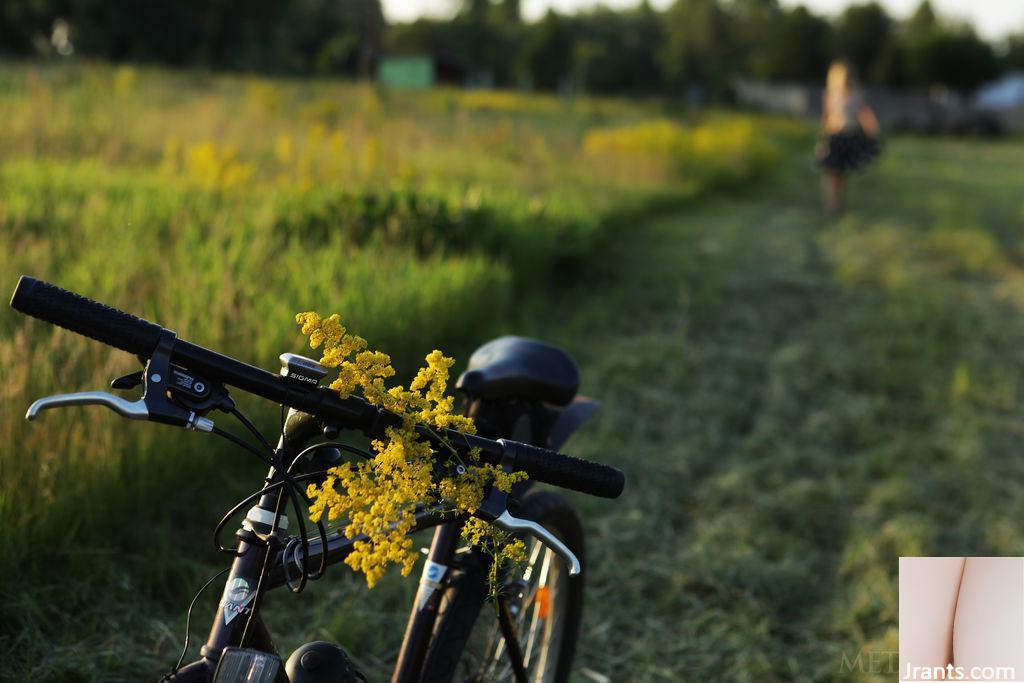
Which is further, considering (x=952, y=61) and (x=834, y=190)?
(x=952, y=61)

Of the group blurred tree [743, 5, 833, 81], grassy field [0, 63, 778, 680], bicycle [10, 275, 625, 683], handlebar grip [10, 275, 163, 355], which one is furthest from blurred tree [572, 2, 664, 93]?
handlebar grip [10, 275, 163, 355]

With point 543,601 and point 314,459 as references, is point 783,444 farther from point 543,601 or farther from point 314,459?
point 314,459

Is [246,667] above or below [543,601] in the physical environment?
below

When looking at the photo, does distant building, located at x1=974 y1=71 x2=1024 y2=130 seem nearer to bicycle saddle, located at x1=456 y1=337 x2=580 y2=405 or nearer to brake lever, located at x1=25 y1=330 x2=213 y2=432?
bicycle saddle, located at x1=456 y1=337 x2=580 y2=405

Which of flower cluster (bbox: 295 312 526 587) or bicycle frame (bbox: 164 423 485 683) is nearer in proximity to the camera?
flower cluster (bbox: 295 312 526 587)

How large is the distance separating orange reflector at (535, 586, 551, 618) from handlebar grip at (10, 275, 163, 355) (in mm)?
1428

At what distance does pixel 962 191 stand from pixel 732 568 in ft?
50.3

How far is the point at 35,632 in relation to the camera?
247 centimetres

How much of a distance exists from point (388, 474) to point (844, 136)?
12.1 m

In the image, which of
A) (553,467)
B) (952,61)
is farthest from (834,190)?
(952,61)

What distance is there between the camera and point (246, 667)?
1.25 meters

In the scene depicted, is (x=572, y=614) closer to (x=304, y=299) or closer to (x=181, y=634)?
(x=181, y=634)

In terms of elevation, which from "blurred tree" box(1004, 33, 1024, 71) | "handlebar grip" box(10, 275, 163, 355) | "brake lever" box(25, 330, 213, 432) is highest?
"blurred tree" box(1004, 33, 1024, 71)

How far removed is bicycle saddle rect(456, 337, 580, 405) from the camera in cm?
200
